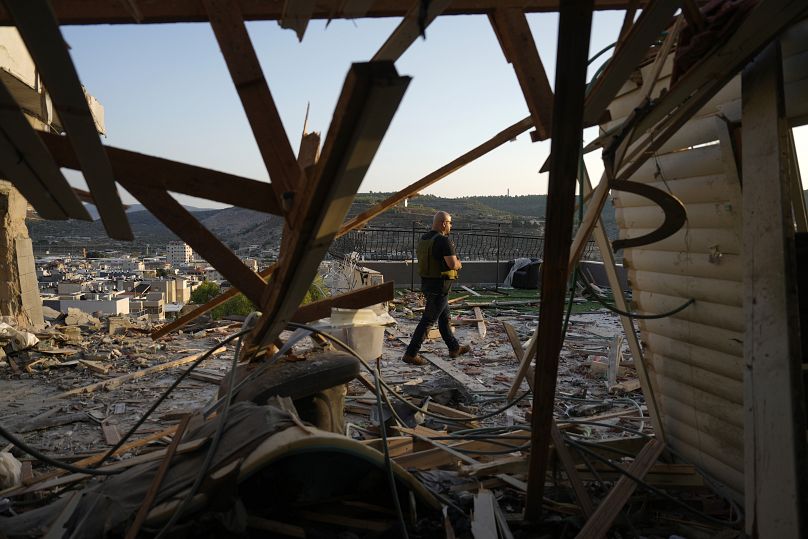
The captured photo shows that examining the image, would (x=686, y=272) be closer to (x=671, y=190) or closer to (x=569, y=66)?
(x=671, y=190)

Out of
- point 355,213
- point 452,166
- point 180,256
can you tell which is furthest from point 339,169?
point 180,256

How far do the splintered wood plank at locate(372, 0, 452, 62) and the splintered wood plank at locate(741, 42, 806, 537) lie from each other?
1674 mm

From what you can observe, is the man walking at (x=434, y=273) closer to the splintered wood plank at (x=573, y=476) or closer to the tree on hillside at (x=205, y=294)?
the splintered wood plank at (x=573, y=476)

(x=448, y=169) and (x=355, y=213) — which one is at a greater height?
(x=355, y=213)

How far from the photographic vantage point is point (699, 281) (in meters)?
3.95

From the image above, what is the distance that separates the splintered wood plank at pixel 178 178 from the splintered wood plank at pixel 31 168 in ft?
0.23

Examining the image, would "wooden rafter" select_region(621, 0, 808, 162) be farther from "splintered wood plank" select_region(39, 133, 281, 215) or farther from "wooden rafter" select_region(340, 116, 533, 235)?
"splintered wood plank" select_region(39, 133, 281, 215)

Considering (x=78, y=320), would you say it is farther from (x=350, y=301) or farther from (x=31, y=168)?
(x=31, y=168)

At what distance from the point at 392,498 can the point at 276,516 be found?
59 centimetres

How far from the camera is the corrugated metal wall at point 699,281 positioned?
3.51 meters

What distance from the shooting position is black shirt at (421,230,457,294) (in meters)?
8.84

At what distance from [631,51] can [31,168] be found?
2.19 meters

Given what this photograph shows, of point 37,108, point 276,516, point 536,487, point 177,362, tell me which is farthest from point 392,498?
point 37,108

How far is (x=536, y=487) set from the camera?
3.13 m
